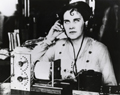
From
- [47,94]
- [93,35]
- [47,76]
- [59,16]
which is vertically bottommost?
[47,94]

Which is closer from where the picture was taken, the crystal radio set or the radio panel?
the crystal radio set

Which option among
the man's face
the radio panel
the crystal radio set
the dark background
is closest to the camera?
the dark background

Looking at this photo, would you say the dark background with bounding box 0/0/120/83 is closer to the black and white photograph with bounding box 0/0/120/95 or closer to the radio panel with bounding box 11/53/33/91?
the black and white photograph with bounding box 0/0/120/95

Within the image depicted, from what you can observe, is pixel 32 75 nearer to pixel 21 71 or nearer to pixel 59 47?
pixel 21 71

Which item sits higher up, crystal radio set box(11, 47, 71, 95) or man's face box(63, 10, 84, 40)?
man's face box(63, 10, 84, 40)

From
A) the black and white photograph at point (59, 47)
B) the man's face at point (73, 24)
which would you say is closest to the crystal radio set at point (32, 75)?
the black and white photograph at point (59, 47)

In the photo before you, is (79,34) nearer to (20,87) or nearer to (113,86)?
(113,86)

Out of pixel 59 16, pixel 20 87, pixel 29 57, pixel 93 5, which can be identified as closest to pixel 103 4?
pixel 93 5

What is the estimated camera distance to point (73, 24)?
110 inches

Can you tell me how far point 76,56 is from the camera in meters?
2.81

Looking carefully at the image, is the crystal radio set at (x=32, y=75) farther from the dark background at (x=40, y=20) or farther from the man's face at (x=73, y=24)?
the man's face at (x=73, y=24)

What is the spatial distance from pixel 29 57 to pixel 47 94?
581 mm

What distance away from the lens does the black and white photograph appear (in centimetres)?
268

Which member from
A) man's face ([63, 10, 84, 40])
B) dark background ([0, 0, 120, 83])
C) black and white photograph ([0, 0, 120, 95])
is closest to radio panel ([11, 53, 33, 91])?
black and white photograph ([0, 0, 120, 95])
